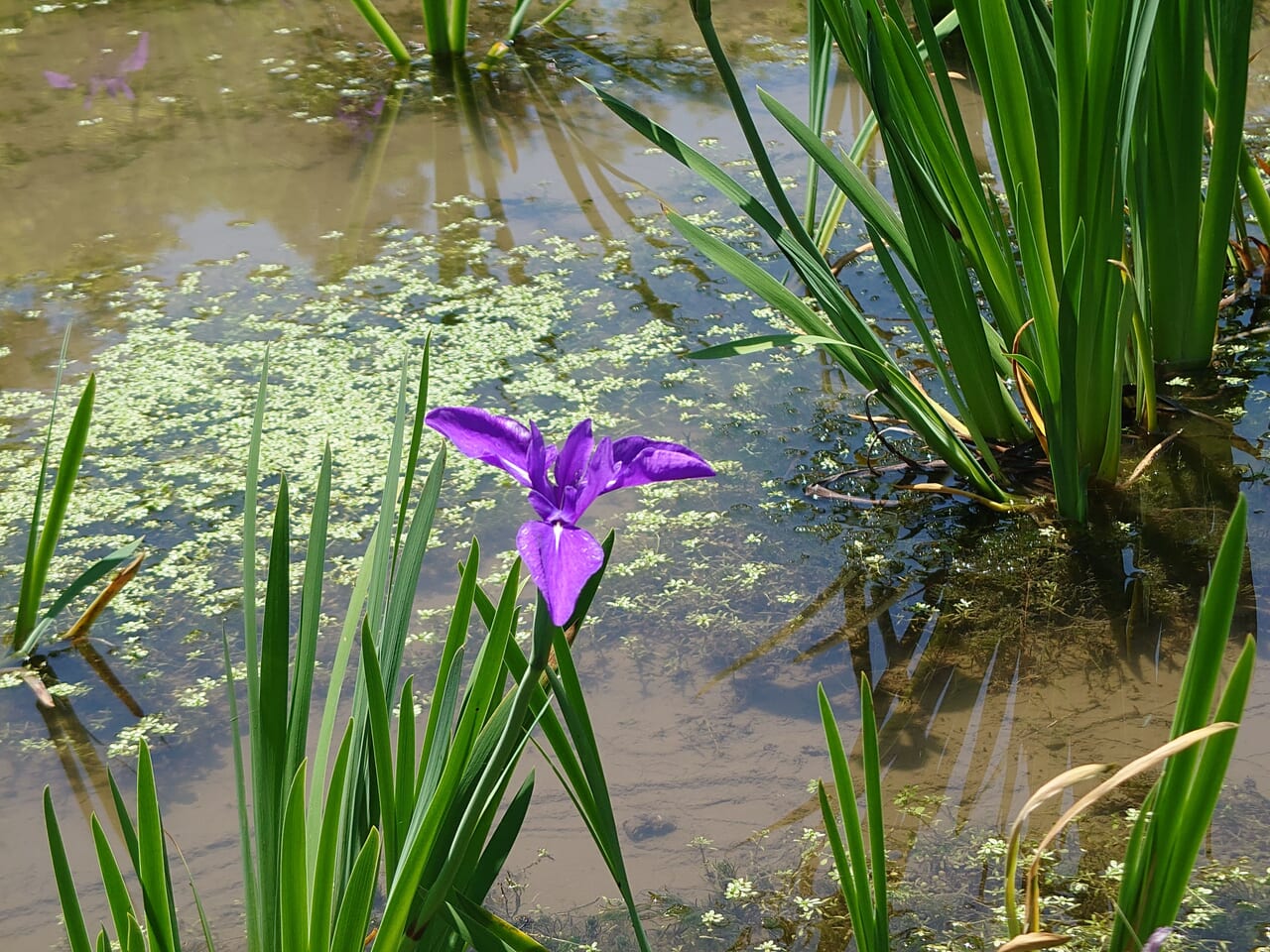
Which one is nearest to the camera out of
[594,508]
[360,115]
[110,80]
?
[594,508]

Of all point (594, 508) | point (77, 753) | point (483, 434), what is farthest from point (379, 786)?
point (594, 508)

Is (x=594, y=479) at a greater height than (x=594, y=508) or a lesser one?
greater

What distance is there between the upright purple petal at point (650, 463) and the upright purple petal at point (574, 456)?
2 centimetres

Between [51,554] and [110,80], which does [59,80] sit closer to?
[110,80]

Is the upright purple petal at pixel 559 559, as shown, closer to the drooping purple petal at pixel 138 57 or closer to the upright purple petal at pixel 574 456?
the upright purple petal at pixel 574 456

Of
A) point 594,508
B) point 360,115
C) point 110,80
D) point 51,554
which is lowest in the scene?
point 594,508

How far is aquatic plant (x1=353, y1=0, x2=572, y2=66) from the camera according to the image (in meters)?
3.36

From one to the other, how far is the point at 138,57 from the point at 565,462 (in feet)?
11.4

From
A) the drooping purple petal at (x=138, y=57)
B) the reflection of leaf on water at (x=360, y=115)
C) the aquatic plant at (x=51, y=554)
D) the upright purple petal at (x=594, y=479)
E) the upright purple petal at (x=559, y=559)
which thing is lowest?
the aquatic plant at (x=51, y=554)

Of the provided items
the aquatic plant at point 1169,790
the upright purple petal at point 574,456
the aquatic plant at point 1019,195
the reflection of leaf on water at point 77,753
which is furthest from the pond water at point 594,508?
the upright purple petal at point 574,456

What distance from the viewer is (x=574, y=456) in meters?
0.65

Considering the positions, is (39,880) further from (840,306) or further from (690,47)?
(690,47)

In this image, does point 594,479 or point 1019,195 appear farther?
point 1019,195

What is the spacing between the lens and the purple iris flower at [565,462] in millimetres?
614
